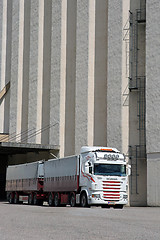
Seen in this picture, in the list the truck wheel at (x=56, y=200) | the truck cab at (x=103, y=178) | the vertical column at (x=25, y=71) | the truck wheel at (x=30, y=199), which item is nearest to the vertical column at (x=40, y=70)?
the vertical column at (x=25, y=71)

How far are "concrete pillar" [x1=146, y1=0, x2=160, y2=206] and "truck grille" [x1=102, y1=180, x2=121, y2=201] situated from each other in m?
6.83

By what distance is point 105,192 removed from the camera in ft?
91.0

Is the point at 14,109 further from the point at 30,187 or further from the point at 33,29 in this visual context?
the point at 30,187

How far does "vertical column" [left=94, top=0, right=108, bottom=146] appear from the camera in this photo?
39.9 meters

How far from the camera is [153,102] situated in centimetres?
3491

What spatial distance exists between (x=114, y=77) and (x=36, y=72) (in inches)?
419

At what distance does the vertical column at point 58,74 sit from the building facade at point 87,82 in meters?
0.08

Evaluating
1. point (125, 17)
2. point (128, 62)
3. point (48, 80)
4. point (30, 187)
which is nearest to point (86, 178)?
point (30, 187)

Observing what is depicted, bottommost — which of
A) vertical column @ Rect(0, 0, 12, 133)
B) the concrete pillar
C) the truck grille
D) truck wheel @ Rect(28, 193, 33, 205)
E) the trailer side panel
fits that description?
truck wheel @ Rect(28, 193, 33, 205)

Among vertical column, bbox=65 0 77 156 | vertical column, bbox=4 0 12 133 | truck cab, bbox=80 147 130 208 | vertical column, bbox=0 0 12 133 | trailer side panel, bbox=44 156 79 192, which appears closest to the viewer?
truck cab, bbox=80 147 130 208

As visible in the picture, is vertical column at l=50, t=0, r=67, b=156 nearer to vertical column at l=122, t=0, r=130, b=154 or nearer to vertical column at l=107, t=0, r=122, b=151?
vertical column at l=107, t=0, r=122, b=151

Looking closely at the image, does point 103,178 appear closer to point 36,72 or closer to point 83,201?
point 83,201

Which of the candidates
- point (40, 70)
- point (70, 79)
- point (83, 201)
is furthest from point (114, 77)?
point (83, 201)

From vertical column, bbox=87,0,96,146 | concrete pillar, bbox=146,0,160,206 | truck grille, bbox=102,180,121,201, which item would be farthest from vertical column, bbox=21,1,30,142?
truck grille, bbox=102,180,121,201
